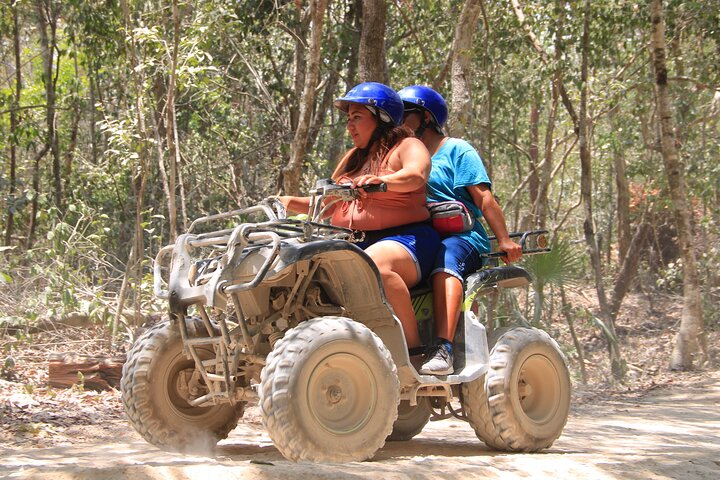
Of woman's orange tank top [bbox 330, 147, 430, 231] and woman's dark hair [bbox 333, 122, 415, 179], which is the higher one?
woman's dark hair [bbox 333, 122, 415, 179]

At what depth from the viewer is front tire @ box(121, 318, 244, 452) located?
4.86 m

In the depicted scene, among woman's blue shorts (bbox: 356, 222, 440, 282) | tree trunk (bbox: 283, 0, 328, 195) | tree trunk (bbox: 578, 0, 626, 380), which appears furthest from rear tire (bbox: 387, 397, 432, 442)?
tree trunk (bbox: 578, 0, 626, 380)

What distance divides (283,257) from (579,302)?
17.4 metres

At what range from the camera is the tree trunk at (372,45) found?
934 cm

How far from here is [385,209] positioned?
518cm

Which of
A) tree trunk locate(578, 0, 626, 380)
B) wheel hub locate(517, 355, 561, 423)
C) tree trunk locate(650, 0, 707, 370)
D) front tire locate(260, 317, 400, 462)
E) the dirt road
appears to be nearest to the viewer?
the dirt road

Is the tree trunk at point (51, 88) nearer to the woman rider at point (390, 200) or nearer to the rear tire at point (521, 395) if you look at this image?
the woman rider at point (390, 200)

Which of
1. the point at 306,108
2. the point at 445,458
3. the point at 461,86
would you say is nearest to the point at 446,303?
the point at 445,458

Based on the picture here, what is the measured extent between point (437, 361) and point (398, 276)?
54cm

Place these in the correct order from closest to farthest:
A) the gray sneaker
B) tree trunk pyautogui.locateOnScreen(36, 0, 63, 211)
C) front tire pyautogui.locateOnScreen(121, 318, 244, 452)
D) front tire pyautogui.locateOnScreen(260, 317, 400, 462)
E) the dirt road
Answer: the dirt road < front tire pyautogui.locateOnScreen(260, 317, 400, 462) < front tire pyautogui.locateOnScreen(121, 318, 244, 452) < the gray sneaker < tree trunk pyautogui.locateOnScreen(36, 0, 63, 211)

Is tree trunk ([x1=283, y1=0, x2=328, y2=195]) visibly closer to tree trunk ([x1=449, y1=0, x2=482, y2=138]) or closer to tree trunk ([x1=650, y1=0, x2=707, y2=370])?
tree trunk ([x1=449, y1=0, x2=482, y2=138])

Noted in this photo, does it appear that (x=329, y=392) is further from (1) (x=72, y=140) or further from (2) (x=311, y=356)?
(1) (x=72, y=140)

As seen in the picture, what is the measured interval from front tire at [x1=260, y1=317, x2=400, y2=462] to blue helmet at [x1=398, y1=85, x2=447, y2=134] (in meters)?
1.97

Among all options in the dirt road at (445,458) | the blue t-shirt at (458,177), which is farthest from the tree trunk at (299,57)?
the blue t-shirt at (458,177)
